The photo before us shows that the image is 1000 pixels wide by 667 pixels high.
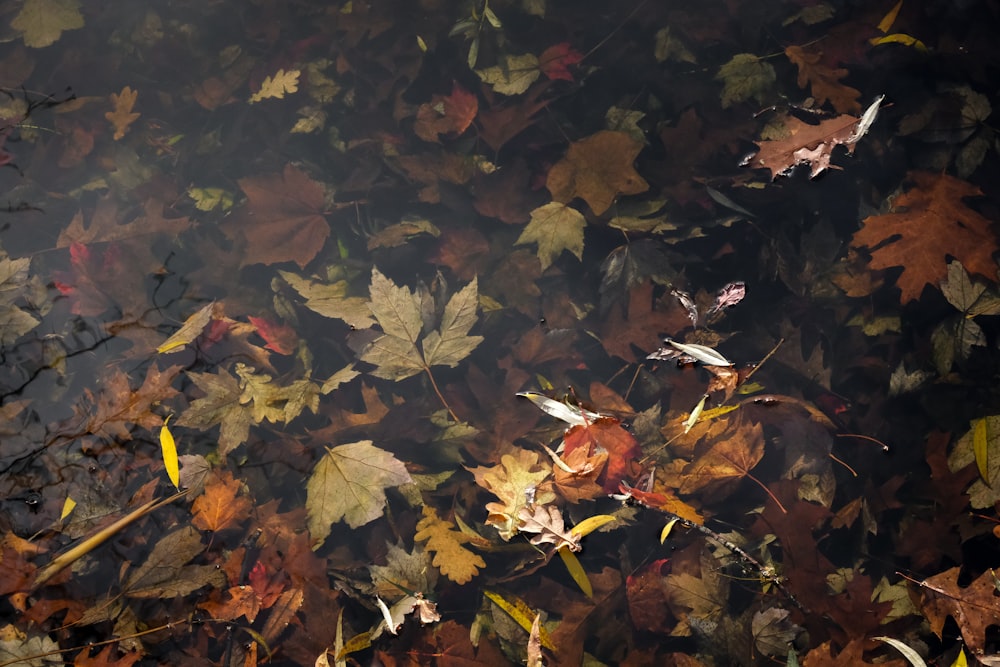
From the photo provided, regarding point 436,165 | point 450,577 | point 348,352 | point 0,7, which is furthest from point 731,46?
point 0,7

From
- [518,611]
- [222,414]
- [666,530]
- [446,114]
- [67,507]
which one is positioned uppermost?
[446,114]

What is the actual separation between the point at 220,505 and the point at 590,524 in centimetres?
83

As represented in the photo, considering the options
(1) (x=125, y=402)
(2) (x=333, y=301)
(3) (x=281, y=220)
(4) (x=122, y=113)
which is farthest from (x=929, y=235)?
A: (4) (x=122, y=113)

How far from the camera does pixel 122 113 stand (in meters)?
1.89

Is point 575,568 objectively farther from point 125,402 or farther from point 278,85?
point 278,85

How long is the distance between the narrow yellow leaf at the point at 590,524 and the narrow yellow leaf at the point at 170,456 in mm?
911

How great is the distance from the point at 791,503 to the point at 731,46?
1.22m

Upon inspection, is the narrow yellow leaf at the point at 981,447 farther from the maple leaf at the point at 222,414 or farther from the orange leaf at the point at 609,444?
the maple leaf at the point at 222,414

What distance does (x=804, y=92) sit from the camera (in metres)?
1.67

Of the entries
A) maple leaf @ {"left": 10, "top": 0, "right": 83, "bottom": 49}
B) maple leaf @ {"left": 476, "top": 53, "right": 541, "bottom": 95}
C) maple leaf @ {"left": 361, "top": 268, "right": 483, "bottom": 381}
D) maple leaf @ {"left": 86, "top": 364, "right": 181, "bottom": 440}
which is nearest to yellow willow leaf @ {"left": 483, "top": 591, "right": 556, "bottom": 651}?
maple leaf @ {"left": 361, "top": 268, "right": 483, "bottom": 381}

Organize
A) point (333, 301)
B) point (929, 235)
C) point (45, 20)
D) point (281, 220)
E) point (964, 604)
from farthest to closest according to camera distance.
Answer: point (45, 20) < point (281, 220) < point (333, 301) < point (929, 235) < point (964, 604)

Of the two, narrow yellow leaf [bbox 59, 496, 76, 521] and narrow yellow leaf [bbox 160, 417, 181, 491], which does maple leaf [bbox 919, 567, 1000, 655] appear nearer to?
narrow yellow leaf [bbox 160, 417, 181, 491]

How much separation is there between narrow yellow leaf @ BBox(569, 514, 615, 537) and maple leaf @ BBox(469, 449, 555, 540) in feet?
0.27

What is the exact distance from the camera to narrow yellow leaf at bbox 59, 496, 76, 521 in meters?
1.44
